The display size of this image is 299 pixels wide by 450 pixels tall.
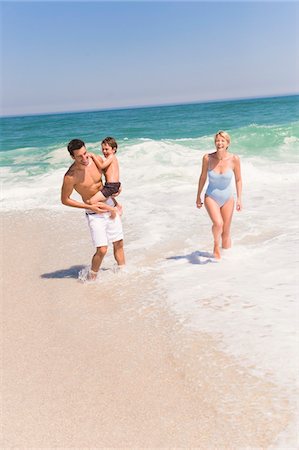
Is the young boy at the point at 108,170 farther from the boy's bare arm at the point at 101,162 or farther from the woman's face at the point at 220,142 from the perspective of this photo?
the woman's face at the point at 220,142

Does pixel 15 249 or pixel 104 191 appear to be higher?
pixel 104 191

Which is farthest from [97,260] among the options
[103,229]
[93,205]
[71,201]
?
[71,201]

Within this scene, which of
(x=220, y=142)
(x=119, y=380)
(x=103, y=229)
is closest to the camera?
(x=119, y=380)

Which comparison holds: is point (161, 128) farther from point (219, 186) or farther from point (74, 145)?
point (74, 145)

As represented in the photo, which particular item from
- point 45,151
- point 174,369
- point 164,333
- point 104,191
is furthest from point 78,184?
point 45,151

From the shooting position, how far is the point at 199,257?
5.86 meters

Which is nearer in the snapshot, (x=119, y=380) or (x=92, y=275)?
(x=119, y=380)

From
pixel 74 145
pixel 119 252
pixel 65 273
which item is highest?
pixel 74 145

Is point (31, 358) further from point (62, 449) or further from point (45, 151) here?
point (45, 151)

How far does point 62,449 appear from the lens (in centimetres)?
279

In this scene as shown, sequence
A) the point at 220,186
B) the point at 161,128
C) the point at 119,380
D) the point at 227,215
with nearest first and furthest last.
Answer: the point at 119,380, the point at 220,186, the point at 227,215, the point at 161,128

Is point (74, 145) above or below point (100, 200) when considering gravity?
above

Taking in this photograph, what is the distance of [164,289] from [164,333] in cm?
98

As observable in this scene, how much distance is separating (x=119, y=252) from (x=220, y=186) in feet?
4.69
